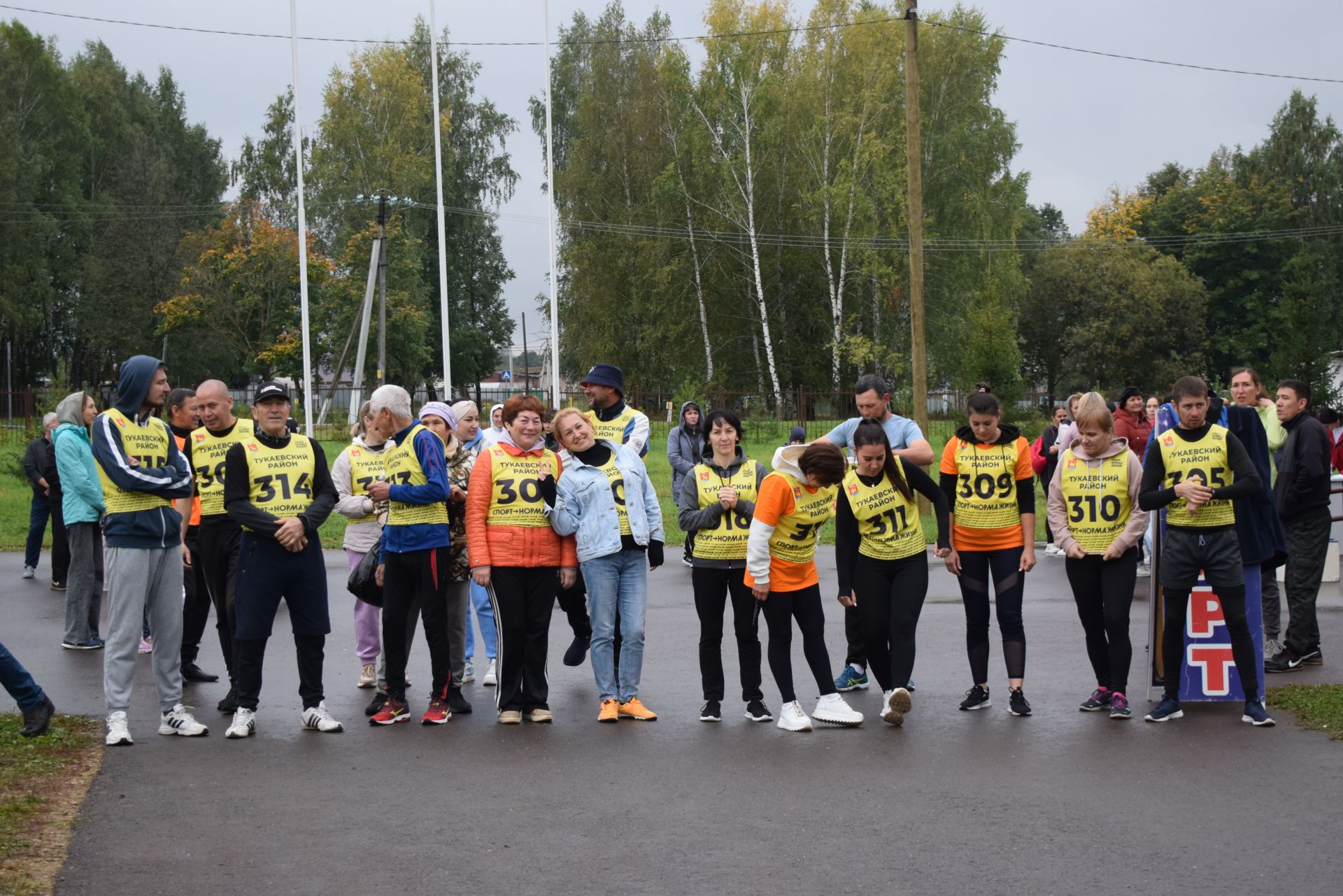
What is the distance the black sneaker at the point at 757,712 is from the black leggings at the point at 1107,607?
6.40ft

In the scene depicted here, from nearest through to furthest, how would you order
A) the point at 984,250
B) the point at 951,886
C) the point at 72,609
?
1. the point at 951,886
2. the point at 72,609
3. the point at 984,250

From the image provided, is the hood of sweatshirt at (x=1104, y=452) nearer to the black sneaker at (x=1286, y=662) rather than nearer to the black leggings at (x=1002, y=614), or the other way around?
the black leggings at (x=1002, y=614)

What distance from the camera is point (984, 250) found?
1981 inches

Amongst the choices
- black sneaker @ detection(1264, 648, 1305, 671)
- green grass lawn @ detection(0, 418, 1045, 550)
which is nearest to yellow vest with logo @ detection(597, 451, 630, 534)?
green grass lawn @ detection(0, 418, 1045, 550)

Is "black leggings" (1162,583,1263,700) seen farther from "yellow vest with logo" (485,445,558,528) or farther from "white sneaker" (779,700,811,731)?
"yellow vest with logo" (485,445,558,528)

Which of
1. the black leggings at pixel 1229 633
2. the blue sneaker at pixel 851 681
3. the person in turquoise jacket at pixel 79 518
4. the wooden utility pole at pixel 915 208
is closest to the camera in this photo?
the black leggings at pixel 1229 633

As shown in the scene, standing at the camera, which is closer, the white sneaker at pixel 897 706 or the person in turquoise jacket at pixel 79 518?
the white sneaker at pixel 897 706

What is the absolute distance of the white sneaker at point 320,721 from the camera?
7.76 metres

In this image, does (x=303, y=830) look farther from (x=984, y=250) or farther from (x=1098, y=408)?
(x=984, y=250)

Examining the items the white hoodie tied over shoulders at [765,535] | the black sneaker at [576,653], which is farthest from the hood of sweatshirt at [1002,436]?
the black sneaker at [576,653]

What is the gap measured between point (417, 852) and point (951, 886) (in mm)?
2175

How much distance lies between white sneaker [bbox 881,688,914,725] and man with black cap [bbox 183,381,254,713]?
4.02 m

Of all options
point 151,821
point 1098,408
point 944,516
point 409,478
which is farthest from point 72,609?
point 1098,408

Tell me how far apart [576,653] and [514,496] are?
6.28 ft
